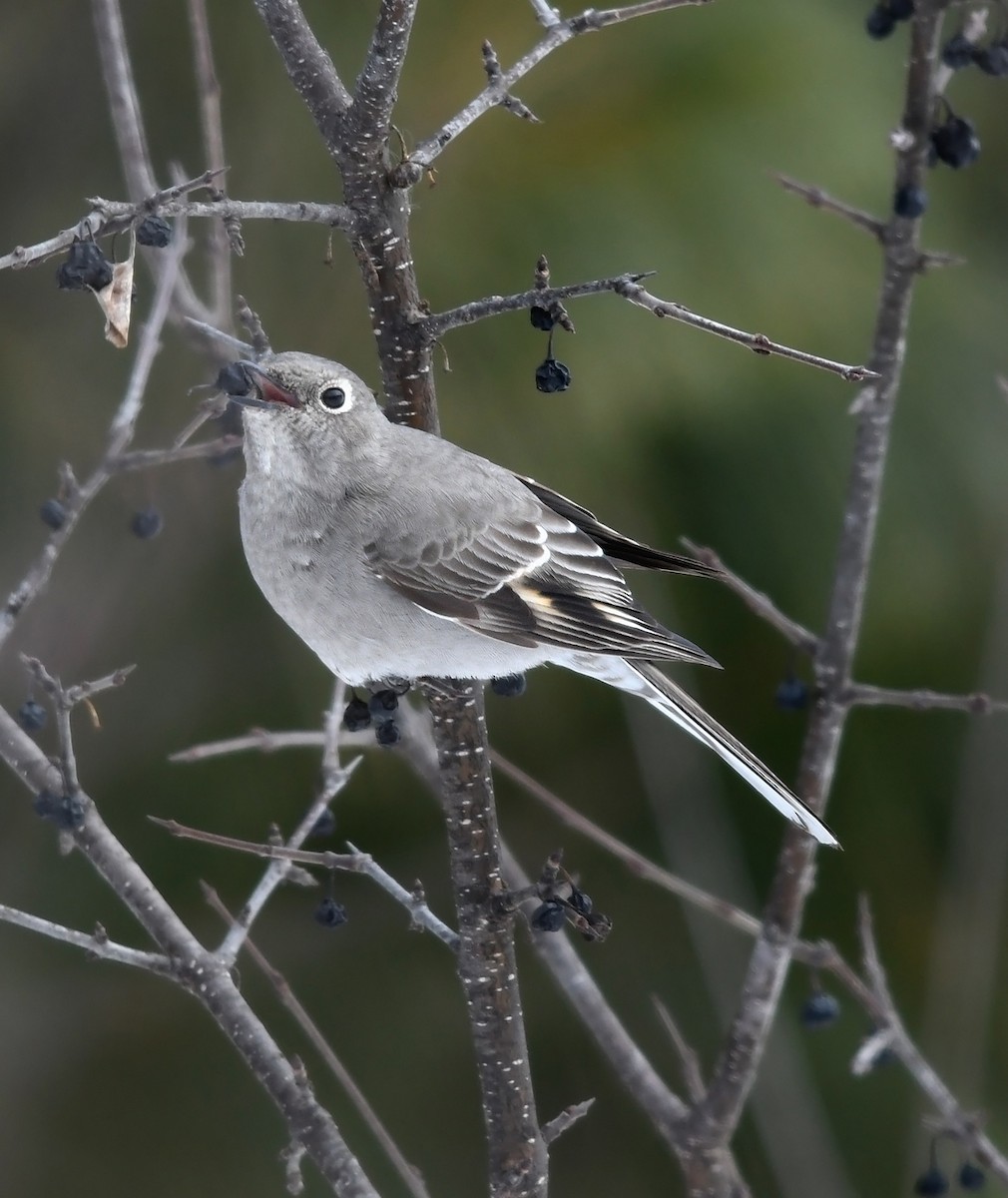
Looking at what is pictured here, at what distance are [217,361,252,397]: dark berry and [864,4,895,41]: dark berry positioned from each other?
109 cm

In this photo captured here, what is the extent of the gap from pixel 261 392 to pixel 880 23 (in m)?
1.10

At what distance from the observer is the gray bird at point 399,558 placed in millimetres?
2049

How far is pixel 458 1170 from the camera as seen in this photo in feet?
12.2

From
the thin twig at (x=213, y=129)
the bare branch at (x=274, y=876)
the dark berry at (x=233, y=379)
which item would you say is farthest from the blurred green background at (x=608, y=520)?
the bare branch at (x=274, y=876)

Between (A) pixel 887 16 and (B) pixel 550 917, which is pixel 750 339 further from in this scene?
(A) pixel 887 16

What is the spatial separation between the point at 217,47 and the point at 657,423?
1.35 meters

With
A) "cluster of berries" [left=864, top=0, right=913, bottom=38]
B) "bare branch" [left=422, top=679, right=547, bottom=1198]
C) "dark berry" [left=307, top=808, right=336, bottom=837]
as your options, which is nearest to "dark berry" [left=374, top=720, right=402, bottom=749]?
"dark berry" [left=307, top=808, right=336, bottom=837]

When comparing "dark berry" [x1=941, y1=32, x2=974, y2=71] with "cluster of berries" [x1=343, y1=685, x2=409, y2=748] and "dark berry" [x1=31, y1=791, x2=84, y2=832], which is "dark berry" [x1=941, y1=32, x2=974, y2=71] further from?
"dark berry" [x1=31, y1=791, x2=84, y2=832]

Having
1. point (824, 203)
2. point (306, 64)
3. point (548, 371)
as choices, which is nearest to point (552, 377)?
point (548, 371)

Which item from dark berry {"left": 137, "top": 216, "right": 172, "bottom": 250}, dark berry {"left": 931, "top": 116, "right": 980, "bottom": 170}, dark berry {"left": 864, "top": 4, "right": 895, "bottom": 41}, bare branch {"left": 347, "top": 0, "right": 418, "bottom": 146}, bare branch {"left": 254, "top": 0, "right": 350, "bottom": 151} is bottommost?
dark berry {"left": 137, "top": 216, "right": 172, "bottom": 250}

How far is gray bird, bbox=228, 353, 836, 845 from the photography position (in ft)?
6.72

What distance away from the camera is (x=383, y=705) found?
6.93 feet

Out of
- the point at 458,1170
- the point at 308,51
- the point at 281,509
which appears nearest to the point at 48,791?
the point at 281,509

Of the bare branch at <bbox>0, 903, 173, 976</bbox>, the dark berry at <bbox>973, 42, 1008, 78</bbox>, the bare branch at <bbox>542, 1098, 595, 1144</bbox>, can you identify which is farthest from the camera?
the dark berry at <bbox>973, 42, 1008, 78</bbox>
